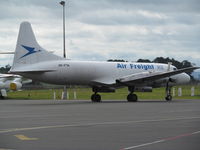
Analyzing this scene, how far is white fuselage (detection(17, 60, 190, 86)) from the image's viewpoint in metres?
34.5

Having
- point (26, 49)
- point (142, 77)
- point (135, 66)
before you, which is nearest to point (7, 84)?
point (26, 49)

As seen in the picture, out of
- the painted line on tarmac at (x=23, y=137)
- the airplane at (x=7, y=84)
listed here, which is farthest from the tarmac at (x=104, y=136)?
the airplane at (x=7, y=84)

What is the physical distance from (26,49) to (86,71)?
17.3 feet

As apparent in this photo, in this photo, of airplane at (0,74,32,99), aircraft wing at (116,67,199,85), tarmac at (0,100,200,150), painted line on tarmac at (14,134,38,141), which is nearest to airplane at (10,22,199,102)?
aircraft wing at (116,67,199,85)

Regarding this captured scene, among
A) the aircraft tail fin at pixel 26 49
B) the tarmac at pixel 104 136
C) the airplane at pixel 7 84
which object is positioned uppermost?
the aircraft tail fin at pixel 26 49

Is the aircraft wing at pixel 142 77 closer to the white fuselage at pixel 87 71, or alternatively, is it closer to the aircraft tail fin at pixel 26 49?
the white fuselage at pixel 87 71

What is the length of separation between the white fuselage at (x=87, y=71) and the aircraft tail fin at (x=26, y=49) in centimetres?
51

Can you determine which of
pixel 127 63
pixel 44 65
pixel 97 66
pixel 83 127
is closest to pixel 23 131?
pixel 83 127

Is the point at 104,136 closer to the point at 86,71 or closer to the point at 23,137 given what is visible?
the point at 23,137

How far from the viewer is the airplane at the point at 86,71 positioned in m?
34.1

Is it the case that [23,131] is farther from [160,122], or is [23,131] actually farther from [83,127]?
[160,122]

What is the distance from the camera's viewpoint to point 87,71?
1436 inches

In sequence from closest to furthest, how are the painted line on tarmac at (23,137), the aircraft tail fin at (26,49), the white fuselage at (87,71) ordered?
the painted line on tarmac at (23,137)
the aircraft tail fin at (26,49)
the white fuselage at (87,71)

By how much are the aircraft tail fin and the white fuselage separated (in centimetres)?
51
